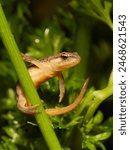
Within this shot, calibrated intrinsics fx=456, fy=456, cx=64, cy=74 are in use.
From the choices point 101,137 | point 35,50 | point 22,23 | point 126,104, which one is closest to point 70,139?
point 101,137

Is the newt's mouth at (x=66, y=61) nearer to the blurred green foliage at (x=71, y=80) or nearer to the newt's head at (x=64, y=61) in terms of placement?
the newt's head at (x=64, y=61)

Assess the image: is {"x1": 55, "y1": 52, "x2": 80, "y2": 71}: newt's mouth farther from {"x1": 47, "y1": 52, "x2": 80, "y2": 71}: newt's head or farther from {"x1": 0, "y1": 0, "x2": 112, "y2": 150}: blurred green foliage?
{"x1": 0, "y1": 0, "x2": 112, "y2": 150}: blurred green foliage

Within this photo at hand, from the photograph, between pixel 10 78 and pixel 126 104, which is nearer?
pixel 126 104

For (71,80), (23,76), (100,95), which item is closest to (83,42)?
(71,80)

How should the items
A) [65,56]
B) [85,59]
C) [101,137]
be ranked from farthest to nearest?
[85,59] → [101,137] → [65,56]

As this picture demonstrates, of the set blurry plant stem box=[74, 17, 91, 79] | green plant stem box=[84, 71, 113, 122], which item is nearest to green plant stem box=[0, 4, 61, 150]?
green plant stem box=[84, 71, 113, 122]

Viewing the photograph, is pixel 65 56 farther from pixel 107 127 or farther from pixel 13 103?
pixel 13 103

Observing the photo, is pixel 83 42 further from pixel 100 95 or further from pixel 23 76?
pixel 23 76
